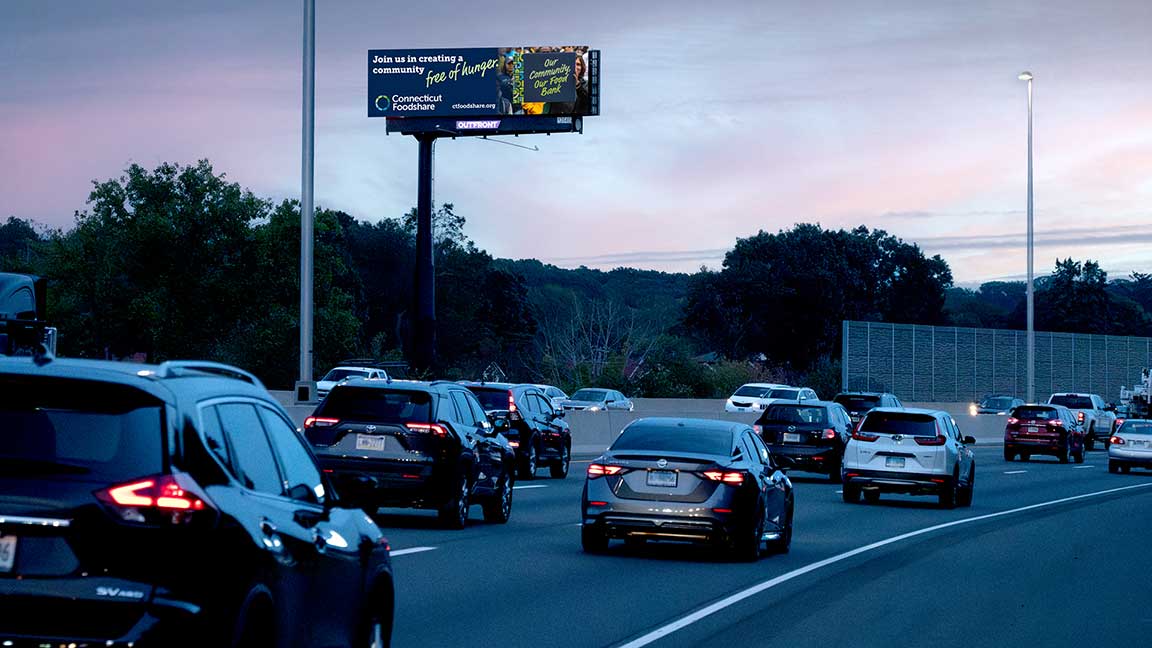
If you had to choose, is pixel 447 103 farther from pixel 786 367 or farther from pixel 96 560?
pixel 96 560

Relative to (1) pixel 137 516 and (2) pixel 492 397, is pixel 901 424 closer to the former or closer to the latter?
(2) pixel 492 397

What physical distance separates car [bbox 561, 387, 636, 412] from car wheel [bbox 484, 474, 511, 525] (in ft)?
114

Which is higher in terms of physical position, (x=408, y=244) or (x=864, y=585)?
(x=408, y=244)

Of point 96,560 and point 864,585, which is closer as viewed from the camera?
point 96,560

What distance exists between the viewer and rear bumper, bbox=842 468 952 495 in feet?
93.0

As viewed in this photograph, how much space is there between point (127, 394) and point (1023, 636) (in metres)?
8.60

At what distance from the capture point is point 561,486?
30266 millimetres

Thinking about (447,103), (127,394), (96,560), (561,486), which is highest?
(447,103)

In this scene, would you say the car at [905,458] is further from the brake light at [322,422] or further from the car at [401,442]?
the brake light at [322,422]

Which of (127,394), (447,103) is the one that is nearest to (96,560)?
(127,394)

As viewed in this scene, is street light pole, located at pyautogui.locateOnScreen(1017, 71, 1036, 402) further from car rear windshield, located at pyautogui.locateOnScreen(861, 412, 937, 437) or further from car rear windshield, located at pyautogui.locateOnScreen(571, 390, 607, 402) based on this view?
car rear windshield, located at pyautogui.locateOnScreen(861, 412, 937, 437)

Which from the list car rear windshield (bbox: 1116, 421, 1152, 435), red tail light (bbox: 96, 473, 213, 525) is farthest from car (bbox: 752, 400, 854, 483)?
red tail light (bbox: 96, 473, 213, 525)

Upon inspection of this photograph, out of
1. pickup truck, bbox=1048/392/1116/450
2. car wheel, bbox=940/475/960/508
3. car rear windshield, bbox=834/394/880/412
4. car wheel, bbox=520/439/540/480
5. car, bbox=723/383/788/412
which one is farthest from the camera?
pickup truck, bbox=1048/392/1116/450

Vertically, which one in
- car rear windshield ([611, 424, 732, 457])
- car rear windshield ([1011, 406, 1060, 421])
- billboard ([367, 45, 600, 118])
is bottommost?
car rear windshield ([1011, 406, 1060, 421])
